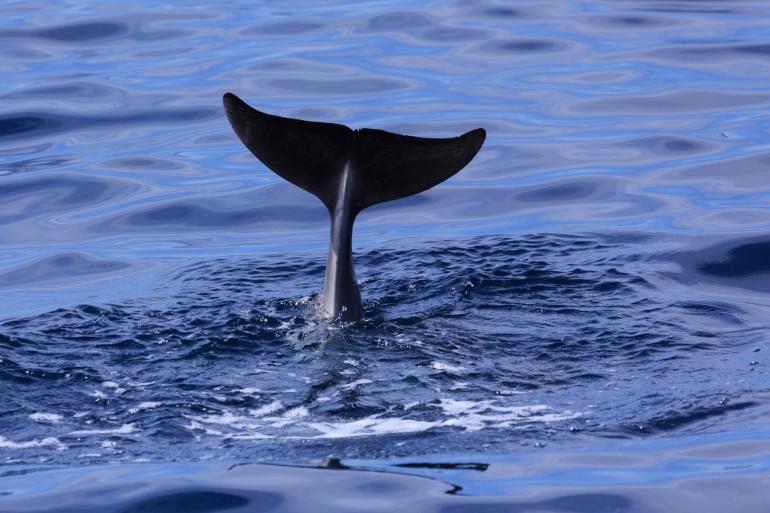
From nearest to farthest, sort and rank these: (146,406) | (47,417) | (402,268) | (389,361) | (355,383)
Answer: (47,417) → (146,406) → (355,383) → (389,361) → (402,268)

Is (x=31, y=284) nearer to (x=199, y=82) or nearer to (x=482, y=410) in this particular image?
(x=482, y=410)

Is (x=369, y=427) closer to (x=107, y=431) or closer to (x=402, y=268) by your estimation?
(x=107, y=431)

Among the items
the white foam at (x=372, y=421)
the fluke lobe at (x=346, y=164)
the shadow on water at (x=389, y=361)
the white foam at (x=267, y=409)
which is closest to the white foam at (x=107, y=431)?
the shadow on water at (x=389, y=361)

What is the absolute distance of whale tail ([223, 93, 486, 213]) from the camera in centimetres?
890

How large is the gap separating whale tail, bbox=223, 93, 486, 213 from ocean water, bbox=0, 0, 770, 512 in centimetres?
91

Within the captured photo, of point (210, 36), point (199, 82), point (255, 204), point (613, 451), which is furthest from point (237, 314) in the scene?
point (210, 36)

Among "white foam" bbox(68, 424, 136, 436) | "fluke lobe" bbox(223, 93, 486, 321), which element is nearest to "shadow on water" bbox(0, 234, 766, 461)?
"white foam" bbox(68, 424, 136, 436)

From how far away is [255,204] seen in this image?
13734mm

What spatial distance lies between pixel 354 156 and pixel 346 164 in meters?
0.08

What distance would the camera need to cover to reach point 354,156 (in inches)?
361

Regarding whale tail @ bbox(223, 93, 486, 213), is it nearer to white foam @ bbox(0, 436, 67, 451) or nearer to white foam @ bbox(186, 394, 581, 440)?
white foam @ bbox(186, 394, 581, 440)

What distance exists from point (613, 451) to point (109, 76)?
1243 cm

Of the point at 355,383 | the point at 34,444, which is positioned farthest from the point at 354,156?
the point at 34,444

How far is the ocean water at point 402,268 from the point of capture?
692 centimetres
